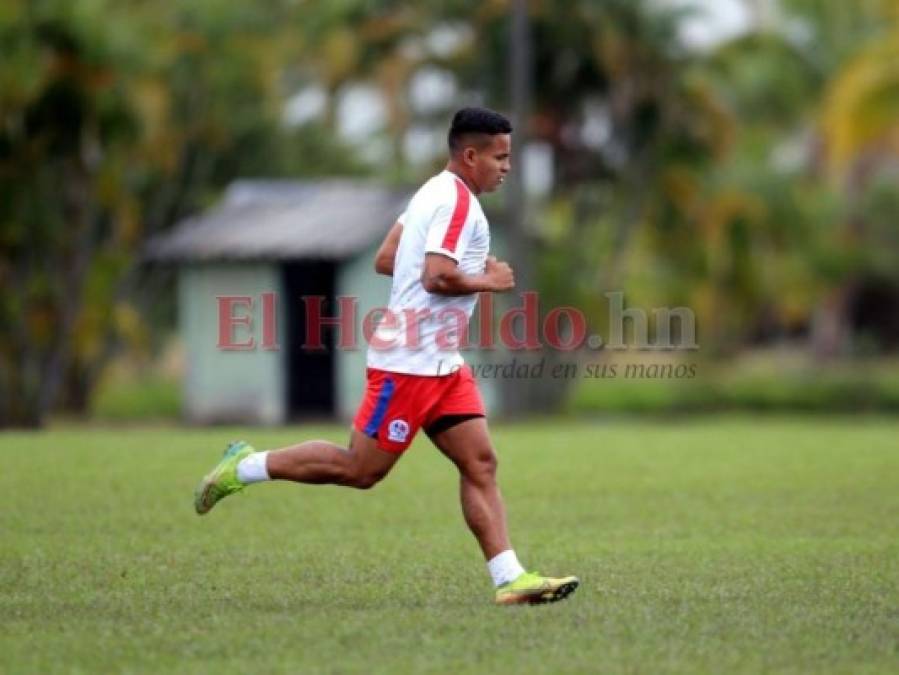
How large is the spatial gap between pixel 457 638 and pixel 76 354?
28750mm

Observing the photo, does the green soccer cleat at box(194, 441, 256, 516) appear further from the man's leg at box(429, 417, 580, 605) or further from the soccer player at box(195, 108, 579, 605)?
the man's leg at box(429, 417, 580, 605)

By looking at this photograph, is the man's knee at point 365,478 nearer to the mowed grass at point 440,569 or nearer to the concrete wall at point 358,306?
the mowed grass at point 440,569

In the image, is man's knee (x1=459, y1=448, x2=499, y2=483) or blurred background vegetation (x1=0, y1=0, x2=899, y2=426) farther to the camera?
blurred background vegetation (x1=0, y1=0, x2=899, y2=426)

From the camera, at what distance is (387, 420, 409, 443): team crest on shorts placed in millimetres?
8773

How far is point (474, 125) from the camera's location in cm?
880

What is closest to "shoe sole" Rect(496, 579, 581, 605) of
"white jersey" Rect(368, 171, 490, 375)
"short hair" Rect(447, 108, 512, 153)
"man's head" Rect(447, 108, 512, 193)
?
"white jersey" Rect(368, 171, 490, 375)

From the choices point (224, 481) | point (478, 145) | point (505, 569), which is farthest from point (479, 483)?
point (478, 145)

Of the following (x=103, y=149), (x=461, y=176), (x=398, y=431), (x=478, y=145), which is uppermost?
(x=103, y=149)

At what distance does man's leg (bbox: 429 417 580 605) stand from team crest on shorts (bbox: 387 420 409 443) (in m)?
0.18

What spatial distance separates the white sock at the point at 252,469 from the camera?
912cm

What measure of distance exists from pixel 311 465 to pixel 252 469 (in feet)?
1.12

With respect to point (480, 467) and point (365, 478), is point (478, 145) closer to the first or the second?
point (480, 467)

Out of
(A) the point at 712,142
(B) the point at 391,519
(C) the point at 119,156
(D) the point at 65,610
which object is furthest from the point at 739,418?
(D) the point at 65,610

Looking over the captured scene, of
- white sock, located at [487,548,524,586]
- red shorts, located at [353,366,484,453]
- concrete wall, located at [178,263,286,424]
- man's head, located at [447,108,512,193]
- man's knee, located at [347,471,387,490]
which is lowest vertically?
concrete wall, located at [178,263,286,424]
